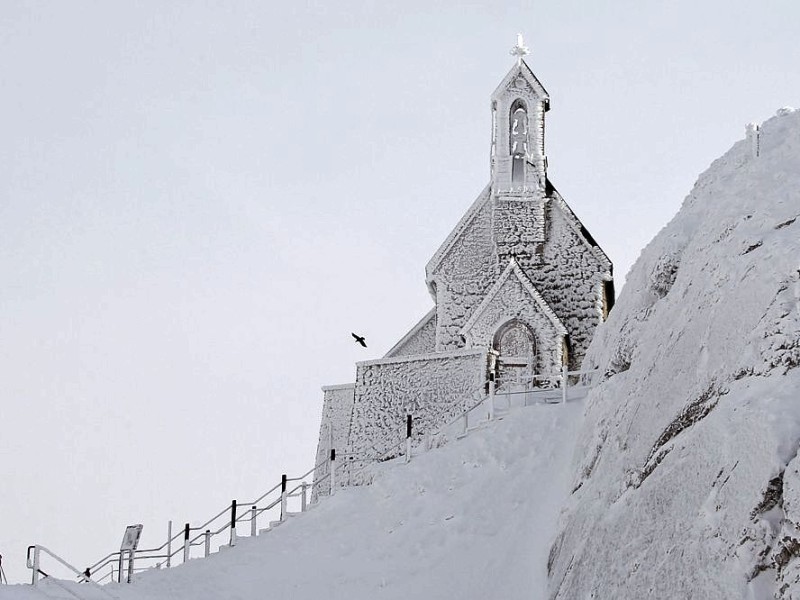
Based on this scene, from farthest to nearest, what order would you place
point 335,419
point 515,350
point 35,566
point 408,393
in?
point 335,419 < point 515,350 < point 408,393 < point 35,566

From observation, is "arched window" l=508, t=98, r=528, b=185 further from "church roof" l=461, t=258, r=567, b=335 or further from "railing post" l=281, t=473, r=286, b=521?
"railing post" l=281, t=473, r=286, b=521

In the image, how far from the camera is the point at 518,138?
4106cm

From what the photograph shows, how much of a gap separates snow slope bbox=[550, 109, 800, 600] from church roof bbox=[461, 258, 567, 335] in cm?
1332

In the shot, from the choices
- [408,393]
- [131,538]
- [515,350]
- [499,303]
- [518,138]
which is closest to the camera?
[131,538]

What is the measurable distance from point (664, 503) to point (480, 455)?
38.5 ft

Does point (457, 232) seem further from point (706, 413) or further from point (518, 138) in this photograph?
point (706, 413)

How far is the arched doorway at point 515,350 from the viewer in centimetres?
3619

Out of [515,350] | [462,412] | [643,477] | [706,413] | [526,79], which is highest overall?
[526,79]

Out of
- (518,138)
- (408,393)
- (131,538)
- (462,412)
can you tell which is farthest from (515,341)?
(131,538)

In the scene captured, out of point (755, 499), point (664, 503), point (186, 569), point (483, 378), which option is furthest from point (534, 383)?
point (755, 499)

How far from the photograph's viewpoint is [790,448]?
13.2 metres

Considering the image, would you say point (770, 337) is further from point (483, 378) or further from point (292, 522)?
point (483, 378)

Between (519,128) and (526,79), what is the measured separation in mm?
1649

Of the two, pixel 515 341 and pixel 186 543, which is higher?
pixel 515 341
